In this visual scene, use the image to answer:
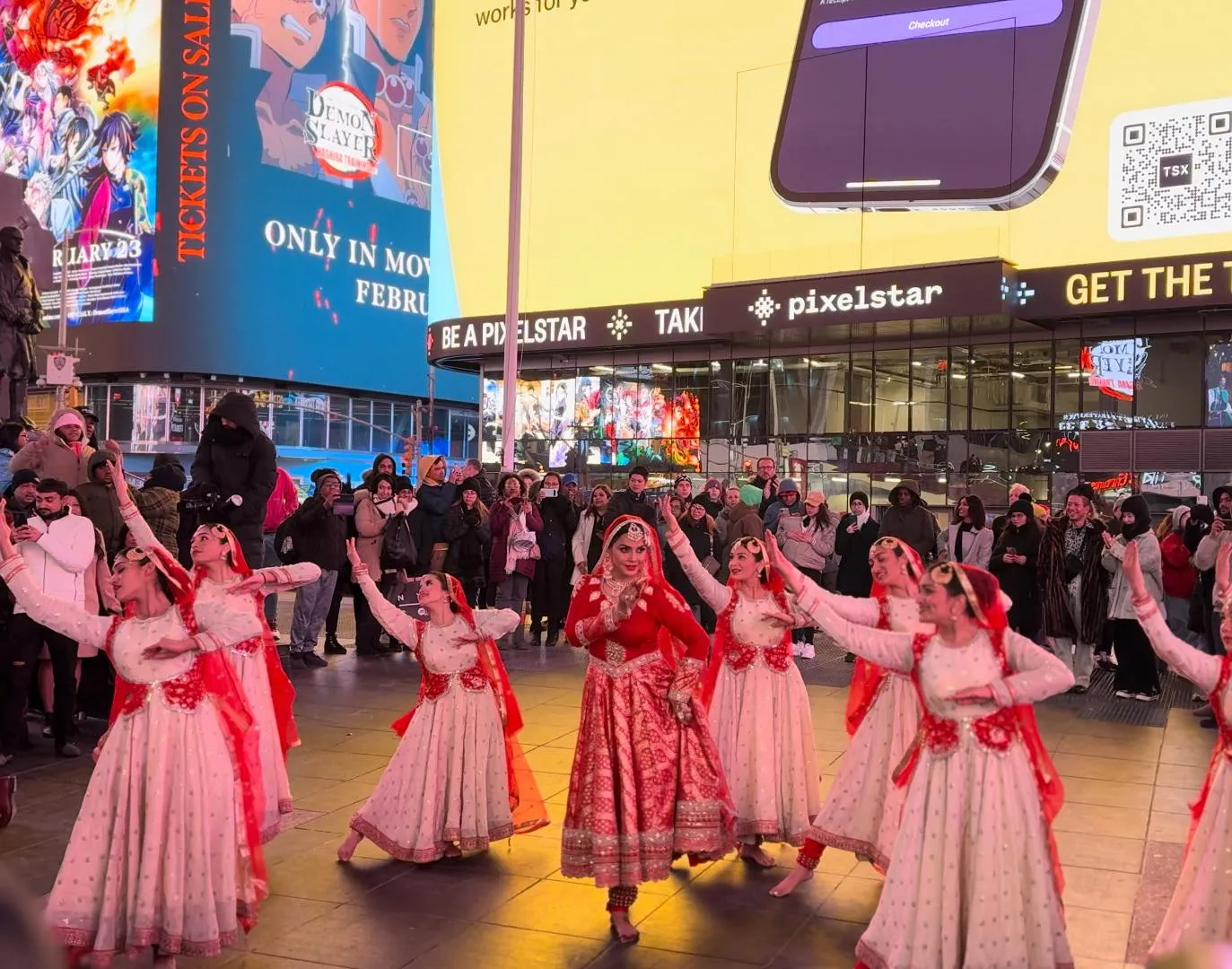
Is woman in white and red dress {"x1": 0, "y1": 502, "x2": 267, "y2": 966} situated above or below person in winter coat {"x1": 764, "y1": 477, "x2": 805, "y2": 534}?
below

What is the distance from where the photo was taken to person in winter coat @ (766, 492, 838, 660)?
44.3ft

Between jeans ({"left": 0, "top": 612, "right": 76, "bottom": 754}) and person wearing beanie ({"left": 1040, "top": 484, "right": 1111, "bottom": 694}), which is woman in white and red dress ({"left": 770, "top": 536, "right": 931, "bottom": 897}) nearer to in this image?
jeans ({"left": 0, "top": 612, "right": 76, "bottom": 754})

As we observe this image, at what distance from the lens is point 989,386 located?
21.6m

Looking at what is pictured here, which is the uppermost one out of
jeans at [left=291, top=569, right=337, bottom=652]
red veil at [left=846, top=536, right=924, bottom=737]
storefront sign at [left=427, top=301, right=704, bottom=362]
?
storefront sign at [left=427, top=301, right=704, bottom=362]

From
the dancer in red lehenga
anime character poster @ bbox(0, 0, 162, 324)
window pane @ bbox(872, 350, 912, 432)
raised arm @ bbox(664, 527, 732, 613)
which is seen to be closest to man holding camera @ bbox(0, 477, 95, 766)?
the dancer in red lehenga

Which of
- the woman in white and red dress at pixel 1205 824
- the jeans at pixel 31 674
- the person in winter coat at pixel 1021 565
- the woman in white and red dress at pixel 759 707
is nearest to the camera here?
the woman in white and red dress at pixel 1205 824

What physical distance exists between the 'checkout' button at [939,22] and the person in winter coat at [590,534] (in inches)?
509

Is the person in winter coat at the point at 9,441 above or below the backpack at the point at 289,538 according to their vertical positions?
above

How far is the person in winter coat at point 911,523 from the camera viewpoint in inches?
498

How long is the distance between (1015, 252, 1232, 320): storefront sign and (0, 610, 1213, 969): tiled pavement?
12.3 meters

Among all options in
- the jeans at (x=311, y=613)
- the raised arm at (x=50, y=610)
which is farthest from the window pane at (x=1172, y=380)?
the raised arm at (x=50, y=610)

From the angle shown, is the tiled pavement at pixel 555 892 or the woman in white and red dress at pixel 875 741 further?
the woman in white and red dress at pixel 875 741

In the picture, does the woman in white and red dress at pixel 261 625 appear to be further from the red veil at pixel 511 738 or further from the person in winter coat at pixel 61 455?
the person in winter coat at pixel 61 455

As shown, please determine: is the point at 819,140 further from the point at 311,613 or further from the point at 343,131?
the point at 343,131
